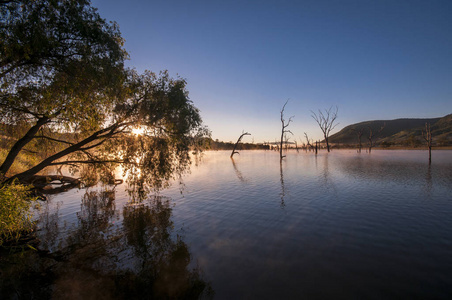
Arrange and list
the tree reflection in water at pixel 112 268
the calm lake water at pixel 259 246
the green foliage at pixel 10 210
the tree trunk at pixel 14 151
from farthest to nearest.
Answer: the tree trunk at pixel 14 151 < the green foliage at pixel 10 210 < the calm lake water at pixel 259 246 < the tree reflection in water at pixel 112 268

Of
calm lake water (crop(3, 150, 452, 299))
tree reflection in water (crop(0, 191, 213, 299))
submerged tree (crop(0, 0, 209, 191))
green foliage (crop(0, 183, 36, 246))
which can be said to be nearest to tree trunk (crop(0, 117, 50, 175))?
submerged tree (crop(0, 0, 209, 191))

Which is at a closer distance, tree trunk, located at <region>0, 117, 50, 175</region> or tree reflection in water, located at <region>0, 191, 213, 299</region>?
tree reflection in water, located at <region>0, 191, 213, 299</region>

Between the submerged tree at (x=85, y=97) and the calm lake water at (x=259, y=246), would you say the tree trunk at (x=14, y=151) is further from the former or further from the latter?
the calm lake water at (x=259, y=246)

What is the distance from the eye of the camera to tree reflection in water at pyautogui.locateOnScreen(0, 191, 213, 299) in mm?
6492

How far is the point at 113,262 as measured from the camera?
8.15 m

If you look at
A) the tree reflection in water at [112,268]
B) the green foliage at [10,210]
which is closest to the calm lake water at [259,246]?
the tree reflection in water at [112,268]

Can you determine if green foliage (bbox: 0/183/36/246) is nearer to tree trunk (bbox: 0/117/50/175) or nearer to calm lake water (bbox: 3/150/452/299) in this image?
calm lake water (bbox: 3/150/452/299)

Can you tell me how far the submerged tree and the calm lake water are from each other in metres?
3.49

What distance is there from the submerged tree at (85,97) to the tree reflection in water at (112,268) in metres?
3.50

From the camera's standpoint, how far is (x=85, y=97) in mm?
11656

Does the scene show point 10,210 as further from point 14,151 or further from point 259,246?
point 259,246

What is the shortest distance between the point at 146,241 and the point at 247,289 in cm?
544

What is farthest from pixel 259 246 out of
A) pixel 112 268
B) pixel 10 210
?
pixel 10 210

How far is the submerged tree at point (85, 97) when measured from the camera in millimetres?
9980
